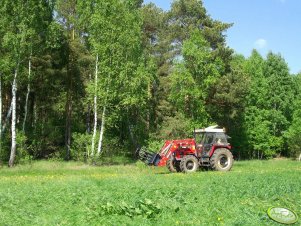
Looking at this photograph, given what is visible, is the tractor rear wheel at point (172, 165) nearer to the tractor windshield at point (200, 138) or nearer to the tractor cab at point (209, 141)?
the tractor cab at point (209, 141)

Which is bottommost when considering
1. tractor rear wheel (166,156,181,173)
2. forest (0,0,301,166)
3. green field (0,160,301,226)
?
green field (0,160,301,226)

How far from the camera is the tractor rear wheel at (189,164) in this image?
79.3 ft

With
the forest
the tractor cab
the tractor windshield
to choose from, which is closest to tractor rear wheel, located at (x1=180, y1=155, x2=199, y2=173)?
the tractor cab

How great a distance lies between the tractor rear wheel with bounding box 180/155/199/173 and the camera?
24.2 metres

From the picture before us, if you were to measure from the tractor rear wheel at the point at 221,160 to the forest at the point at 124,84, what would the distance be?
5.11 m

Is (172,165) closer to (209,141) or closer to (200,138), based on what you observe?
(200,138)

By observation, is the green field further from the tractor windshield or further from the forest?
the forest

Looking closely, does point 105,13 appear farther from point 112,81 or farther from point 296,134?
point 296,134

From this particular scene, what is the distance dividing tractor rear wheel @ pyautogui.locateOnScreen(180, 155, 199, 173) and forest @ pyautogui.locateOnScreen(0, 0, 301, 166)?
515 centimetres

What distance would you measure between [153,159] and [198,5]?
2556cm

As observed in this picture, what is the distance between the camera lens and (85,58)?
38344mm

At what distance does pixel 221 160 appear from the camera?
2619cm

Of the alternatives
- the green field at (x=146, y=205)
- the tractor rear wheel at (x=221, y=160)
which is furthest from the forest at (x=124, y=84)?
the green field at (x=146, y=205)

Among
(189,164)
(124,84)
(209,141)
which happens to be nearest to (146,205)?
(189,164)
